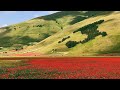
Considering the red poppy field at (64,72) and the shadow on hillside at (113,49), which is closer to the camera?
the red poppy field at (64,72)

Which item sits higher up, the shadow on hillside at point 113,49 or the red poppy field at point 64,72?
the red poppy field at point 64,72

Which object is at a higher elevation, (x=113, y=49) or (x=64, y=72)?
(x=64, y=72)

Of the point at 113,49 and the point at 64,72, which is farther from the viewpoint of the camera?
the point at 113,49

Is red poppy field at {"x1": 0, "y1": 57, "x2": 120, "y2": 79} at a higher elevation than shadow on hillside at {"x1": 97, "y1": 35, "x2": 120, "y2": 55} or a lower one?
higher

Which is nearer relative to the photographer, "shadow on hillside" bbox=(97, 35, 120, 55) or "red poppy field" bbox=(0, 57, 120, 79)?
"red poppy field" bbox=(0, 57, 120, 79)
